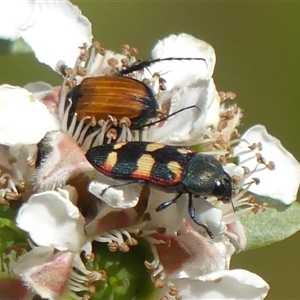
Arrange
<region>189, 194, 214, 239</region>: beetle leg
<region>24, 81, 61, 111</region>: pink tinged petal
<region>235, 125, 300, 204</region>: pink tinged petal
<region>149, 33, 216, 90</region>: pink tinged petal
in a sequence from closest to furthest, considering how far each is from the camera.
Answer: <region>189, 194, 214, 239</region>: beetle leg
<region>24, 81, 61, 111</region>: pink tinged petal
<region>149, 33, 216, 90</region>: pink tinged petal
<region>235, 125, 300, 204</region>: pink tinged petal

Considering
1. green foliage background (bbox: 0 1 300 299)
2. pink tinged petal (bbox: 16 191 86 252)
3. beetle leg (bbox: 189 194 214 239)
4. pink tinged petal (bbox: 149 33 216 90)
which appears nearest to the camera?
pink tinged petal (bbox: 16 191 86 252)

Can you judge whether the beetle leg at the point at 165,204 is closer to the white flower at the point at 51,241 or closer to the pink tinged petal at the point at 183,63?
the white flower at the point at 51,241

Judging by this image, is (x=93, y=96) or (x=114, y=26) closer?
(x=93, y=96)

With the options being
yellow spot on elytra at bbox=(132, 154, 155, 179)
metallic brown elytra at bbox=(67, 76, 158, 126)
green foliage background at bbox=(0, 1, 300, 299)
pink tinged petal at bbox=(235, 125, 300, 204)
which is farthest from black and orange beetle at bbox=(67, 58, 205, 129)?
green foliage background at bbox=(0, 1, 300, 299)

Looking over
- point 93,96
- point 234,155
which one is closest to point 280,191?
point 234,155

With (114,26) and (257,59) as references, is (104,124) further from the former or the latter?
(257,59)

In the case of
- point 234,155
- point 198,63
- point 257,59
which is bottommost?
point 257,59

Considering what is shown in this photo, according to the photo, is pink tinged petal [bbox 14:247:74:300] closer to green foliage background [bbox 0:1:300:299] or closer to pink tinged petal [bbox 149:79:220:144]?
pink tinged petal [bbox 149:79:220:144]
